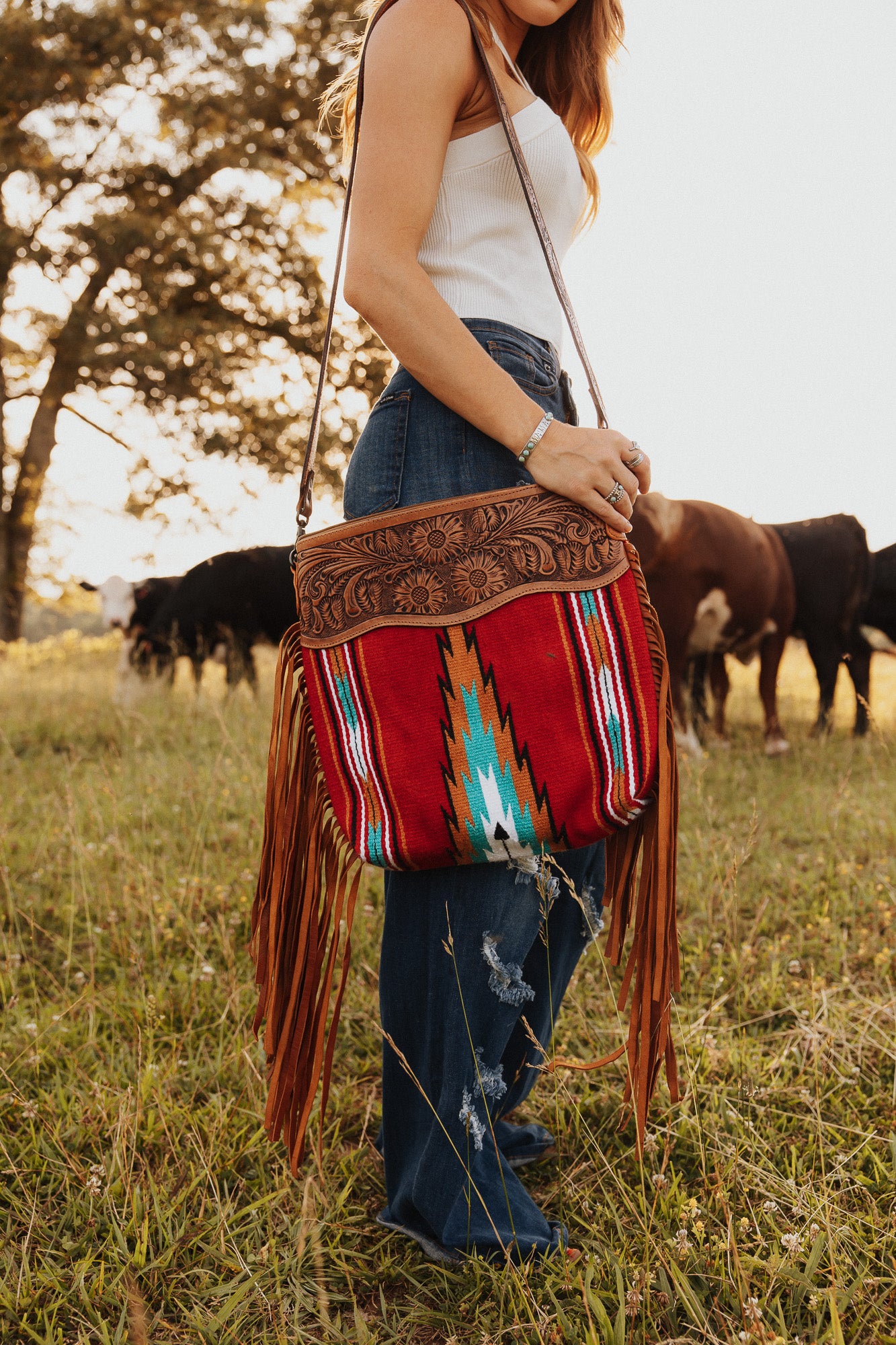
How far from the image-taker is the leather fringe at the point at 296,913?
134cm

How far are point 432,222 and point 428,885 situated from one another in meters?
0.91

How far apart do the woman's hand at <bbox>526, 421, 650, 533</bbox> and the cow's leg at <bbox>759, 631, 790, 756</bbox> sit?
399 centimetres

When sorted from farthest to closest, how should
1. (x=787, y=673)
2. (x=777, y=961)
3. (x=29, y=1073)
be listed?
(x=787, y=673) → (x=777, y=961) → (x=29, y=1073)

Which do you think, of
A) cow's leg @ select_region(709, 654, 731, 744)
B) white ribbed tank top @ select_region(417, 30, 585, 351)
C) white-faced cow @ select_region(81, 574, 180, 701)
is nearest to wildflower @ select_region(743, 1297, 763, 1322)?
white ribbed tank top @ select_region(417, 30, 585, 351)

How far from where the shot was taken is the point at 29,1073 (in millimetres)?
1825

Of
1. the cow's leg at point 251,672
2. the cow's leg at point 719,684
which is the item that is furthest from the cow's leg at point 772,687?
the cow's leg at point 251,672

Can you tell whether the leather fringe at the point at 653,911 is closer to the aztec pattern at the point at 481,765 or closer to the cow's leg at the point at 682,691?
the aztec pattern at the point at 481,765

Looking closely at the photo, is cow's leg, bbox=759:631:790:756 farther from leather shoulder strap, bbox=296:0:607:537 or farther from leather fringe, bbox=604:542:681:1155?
leather shoulder strap, bbox=296:0:607:537

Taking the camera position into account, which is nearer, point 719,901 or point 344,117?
point 344,117

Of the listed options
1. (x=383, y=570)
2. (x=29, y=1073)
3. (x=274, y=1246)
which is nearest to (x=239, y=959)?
(x=29, y=1073)

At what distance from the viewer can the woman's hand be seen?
44.1 inches

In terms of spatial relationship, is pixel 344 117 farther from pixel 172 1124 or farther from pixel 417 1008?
pixel 172 1124

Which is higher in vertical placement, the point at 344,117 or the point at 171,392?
the point at 171,392

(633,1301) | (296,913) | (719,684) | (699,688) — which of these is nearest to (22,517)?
(699,688)
